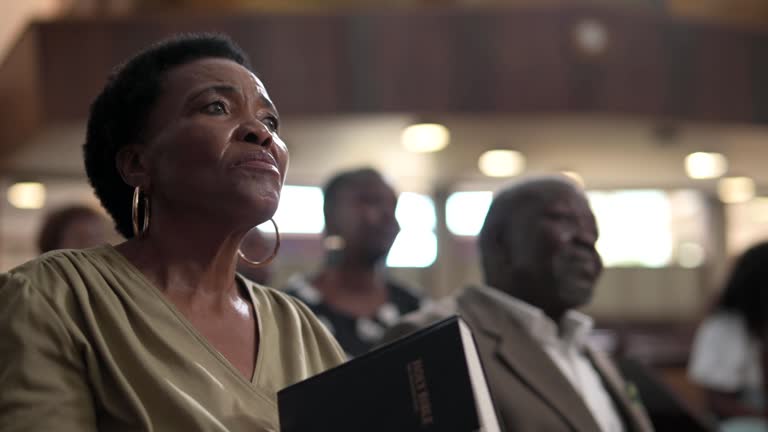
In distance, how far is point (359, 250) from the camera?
3367 millimetres

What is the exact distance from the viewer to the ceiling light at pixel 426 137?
6395 mm

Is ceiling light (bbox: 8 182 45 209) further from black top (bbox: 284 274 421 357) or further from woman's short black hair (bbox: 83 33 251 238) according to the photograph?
woman's short black hair (bbox: 83 33 251 238)

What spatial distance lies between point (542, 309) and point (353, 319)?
34.0 inches

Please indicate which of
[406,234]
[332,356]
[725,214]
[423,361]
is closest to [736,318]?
[332,356]

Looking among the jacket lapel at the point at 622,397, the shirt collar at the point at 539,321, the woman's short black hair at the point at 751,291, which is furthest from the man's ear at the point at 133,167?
the woman's short black hair at the point at 751,291

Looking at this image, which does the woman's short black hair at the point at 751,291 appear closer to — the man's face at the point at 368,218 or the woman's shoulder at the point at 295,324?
the man's face at the point at 368,218

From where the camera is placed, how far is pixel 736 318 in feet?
12.1

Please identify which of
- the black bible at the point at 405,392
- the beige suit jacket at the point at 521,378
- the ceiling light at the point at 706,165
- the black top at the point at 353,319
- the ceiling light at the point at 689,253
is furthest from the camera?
the ceiling light at the point at 689,253

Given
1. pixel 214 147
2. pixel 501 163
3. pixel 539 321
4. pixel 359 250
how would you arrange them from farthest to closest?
pixel 501 163
pixel 359 250
pixel 539 321
pixel 214 147

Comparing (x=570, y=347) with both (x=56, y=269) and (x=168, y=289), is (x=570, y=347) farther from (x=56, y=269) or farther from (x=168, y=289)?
(x=56, y=269)

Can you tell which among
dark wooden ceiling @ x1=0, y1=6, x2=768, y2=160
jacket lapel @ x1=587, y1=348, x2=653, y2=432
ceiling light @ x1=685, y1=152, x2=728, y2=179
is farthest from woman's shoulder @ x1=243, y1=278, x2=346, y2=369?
ceiling light @ x1=685, y1=152, x2=728, y2=179

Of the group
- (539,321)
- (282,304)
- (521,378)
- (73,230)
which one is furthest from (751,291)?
(282,304)

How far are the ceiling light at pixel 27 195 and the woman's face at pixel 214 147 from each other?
685cm

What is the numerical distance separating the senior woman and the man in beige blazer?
755 mm
